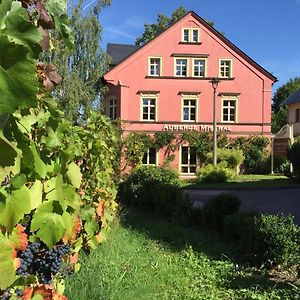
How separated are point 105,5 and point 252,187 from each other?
1798 cm

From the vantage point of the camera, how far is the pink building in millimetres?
33938

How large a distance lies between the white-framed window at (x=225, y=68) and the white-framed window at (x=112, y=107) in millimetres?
7493

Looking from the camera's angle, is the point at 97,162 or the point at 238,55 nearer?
the point at 97,162

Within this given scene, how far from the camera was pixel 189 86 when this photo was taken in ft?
113

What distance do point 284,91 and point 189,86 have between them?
3596 cm

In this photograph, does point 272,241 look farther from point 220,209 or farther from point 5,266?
point 5,266

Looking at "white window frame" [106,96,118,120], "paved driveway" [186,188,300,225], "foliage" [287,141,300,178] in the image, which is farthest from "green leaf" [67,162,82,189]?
"white window frame" [106,96,118,120]

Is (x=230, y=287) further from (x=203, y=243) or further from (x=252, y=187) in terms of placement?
(x=252, y=187)

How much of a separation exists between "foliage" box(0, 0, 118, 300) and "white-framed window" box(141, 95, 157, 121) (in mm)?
30873

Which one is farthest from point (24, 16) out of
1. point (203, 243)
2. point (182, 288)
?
point (203, 243)

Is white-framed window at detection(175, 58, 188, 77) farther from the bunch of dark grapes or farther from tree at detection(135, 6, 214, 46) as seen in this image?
the bunch of dark grapes

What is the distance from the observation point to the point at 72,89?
31.4m

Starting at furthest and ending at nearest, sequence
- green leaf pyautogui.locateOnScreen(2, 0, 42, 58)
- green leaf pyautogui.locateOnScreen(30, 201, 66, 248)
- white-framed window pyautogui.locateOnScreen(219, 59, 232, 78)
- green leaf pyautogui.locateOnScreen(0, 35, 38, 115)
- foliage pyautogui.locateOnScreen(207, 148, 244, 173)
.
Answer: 1. white-framed window pyautogui.locateOnScreen(219, 59, 232, 78)
2. foliage pyautogui.locateOnScreen(207, 148, 244, 173)
3. green leaf pyautogui.locateOnScreen(30, 201, 66, 248)
4. green leaf pyautogui.locateOnScreen(2, 0, 42, 58)
5. green leaf pyautogui.locateOnScreen(0, 35, 38, 115)

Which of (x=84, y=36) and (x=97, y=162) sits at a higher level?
(x=84, y=36)
